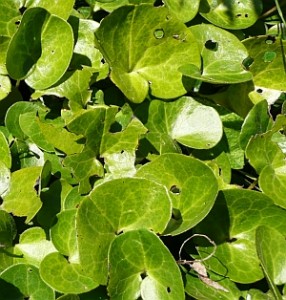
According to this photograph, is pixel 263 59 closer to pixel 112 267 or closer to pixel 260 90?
pixel 260 90

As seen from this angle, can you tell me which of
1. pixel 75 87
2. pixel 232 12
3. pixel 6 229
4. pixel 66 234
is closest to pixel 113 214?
pixel 66 234

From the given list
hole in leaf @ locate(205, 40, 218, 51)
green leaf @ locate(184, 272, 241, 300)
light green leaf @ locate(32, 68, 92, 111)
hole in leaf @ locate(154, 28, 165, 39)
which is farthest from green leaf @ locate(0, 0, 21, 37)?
green leaf @ locate(184, 272, 241, 300)

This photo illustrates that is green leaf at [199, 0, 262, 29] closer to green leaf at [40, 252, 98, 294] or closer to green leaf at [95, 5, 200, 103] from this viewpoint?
green leaf at [95, 5, 200, 103]

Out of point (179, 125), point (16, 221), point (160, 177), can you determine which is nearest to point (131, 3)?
point (179, 125)

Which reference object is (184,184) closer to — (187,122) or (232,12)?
(187,122)

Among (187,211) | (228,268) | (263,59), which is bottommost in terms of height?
(228,268)

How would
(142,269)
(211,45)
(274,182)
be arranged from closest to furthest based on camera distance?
(142,269) < (274,182) < (211,45)

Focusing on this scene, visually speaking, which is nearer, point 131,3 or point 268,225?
point 268,225
